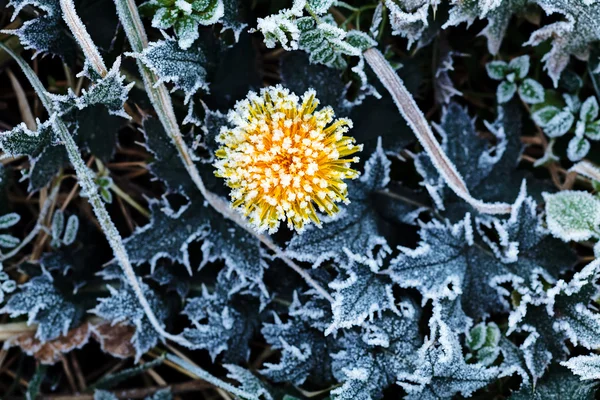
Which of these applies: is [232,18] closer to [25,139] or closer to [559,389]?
[25,139]

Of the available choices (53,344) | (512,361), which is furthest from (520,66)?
(53,344)

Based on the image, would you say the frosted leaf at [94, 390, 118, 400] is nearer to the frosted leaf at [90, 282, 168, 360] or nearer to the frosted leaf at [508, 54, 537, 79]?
the frosted leaf at [90, 282, 168, 360]

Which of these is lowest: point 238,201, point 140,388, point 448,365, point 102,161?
point 140,388

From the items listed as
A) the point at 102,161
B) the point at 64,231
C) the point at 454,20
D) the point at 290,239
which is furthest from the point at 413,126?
the point at 64,231

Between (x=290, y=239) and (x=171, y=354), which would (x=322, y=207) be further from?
(x=171, y=354)

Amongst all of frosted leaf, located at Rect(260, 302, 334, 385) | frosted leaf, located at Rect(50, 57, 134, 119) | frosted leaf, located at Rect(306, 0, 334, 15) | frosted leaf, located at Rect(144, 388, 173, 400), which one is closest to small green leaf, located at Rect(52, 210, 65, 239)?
frosted leaf, located at Rect(50, 57, 134, 119)
